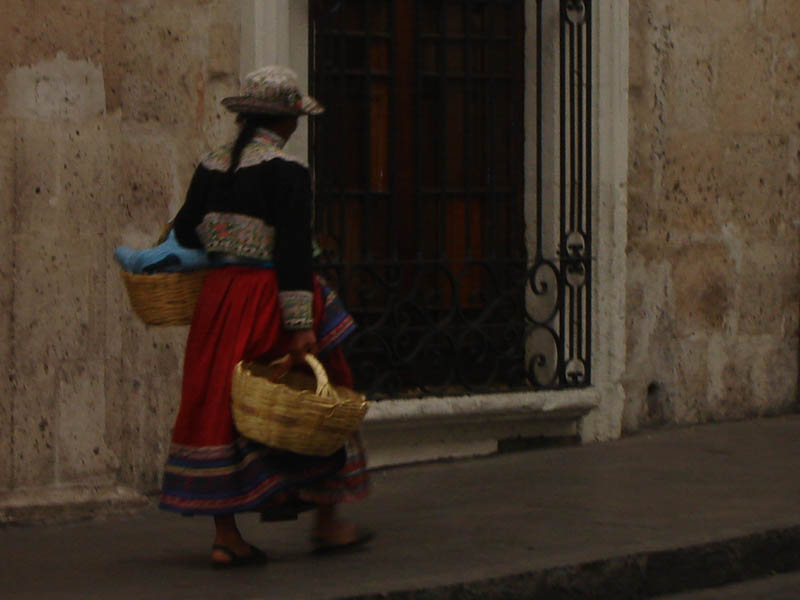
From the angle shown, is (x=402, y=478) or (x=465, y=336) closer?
(x=402, y=478)

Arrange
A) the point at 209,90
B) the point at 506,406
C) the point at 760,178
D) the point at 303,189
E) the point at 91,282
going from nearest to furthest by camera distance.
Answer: the point at 303,189
the point at 91,282
the point at 209,90
the point at 506,406
the point at 760,178

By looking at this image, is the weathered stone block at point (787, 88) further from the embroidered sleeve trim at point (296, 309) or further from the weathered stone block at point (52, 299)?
the embroidered sleeve trim at point (296, 309)

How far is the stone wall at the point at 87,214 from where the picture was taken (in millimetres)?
6422

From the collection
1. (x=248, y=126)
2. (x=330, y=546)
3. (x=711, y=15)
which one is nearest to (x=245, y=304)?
(x=248, y=126)

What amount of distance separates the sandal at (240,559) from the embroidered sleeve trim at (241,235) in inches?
37.9

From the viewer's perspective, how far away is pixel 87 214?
6555 mm

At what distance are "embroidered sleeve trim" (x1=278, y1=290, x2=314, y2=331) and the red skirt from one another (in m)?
0.08

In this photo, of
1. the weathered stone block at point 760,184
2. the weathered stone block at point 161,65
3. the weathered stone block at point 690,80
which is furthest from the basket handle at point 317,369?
the weathered stone block at point 760,184

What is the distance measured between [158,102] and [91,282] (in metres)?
0.82

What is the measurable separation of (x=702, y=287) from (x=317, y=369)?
12.9 feet

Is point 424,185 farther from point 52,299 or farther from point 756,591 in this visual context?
point 756,591

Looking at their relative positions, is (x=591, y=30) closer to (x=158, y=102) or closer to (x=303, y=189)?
(x=158, y=102)

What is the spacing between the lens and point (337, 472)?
5539 mm

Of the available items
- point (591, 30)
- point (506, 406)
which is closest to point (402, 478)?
point (506, 406)
